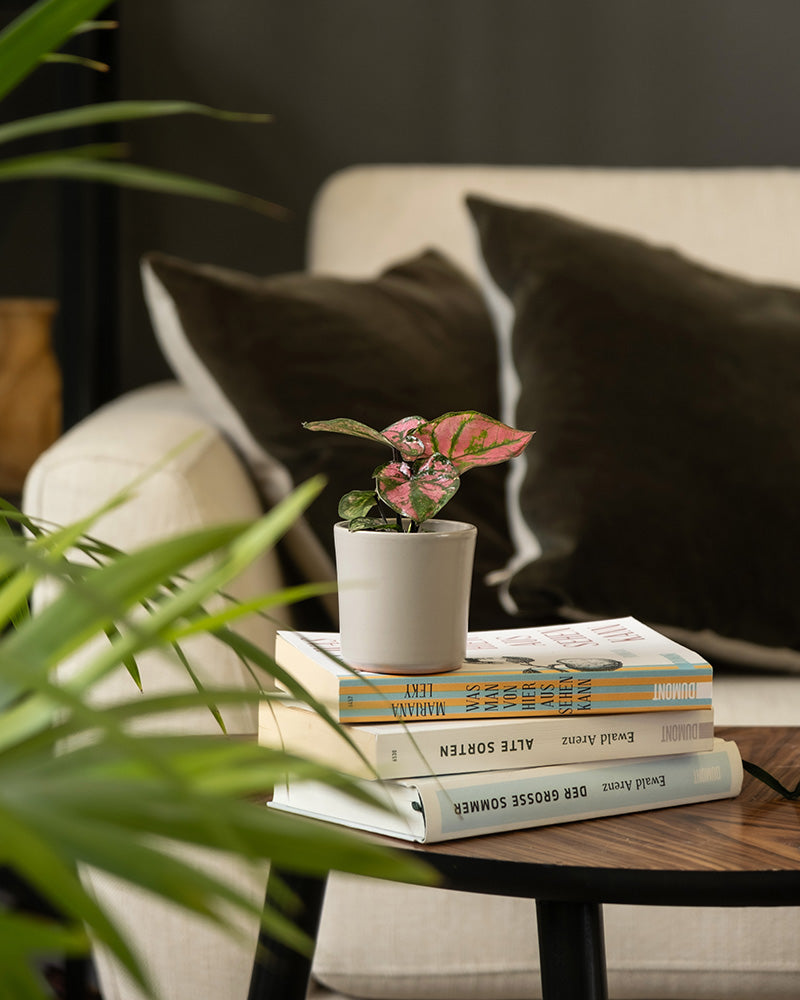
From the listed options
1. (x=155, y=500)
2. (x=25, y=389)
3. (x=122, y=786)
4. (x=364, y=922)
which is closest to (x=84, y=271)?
(x=25, y=389)

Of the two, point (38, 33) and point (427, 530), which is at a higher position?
point (38, 33)

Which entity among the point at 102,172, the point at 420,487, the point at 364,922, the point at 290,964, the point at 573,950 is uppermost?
the point at 102,172

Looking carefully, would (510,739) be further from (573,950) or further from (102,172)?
(102,172)

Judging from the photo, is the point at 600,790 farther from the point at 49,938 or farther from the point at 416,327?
the point at 416,327

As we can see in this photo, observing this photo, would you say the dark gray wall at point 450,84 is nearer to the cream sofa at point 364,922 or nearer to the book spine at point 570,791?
the cream sofa at point 364,922

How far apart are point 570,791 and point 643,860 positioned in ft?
0.23

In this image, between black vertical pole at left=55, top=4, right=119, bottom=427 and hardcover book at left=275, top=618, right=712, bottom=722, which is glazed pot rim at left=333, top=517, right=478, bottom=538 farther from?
black vertical pole at left=55, top=4, right=119, bottom=427

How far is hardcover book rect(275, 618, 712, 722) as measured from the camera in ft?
2.10

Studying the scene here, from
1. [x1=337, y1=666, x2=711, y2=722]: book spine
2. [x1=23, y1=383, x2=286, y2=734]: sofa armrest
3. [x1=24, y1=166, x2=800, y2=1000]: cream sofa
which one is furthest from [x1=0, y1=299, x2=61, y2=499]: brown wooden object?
[x1=337, y1=666, x2=711, y2=722]: book spine

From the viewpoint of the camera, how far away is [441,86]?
2008mm

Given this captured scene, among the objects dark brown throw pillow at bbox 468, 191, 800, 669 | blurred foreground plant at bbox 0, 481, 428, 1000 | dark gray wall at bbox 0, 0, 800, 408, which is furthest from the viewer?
dark gray wall at bbox 0, 0, 800, 408

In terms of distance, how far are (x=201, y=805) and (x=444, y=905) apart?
757 millimetres

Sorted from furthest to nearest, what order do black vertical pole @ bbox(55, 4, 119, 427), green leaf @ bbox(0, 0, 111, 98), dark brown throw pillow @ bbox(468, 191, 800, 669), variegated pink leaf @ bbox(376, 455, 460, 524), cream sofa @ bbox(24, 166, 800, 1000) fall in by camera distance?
black vertical pole @ bbox(55, 4, 119, 427)
dark brown throw pillow @ bbox(468, 191, 800, 669)
cream sofa @ bbox(24, 166, 800, 1000)
variegated pink leaf @ bbox(376, 455, 460, 524)
green leaf @ bbox(0, 0, 111, 98)

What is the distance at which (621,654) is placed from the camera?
0.71 m
